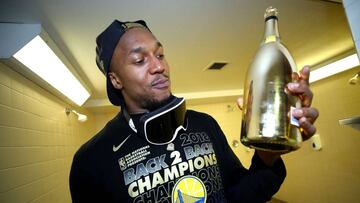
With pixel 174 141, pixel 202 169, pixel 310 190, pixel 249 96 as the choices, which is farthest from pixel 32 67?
A: pixel 310 190

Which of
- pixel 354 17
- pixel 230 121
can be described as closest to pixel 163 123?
pixel 354 17

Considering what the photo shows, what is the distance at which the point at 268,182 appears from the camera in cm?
68

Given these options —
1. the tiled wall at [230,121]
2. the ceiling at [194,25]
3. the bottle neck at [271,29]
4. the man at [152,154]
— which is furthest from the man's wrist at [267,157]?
the tiled wall at [230,121]

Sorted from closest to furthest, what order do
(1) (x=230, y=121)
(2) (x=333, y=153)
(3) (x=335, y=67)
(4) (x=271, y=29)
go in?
(4) (x=271, y=29)
(3) (x=335, y=67)
(2) (x=333, y=153)
(1) (x=230, y=121)

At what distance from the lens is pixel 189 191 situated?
69 cm

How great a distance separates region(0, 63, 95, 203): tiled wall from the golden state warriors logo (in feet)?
2.81

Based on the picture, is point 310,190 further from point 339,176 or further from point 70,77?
point 70,77

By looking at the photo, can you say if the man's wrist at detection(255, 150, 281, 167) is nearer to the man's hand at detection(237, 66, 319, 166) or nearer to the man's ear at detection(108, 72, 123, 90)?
the man's hand at detection(237, 66, 319, 166)

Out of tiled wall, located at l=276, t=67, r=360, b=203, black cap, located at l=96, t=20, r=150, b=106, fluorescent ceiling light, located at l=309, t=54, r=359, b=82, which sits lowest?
tiled wall, located at l=276, t=67, r=360, b=203

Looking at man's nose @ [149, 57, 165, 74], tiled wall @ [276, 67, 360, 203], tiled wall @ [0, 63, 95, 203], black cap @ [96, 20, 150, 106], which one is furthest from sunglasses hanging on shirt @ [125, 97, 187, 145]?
tiled wall @ [276, 67, 360, 203]

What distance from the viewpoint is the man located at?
69 cm

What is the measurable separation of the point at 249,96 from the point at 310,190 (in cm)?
314

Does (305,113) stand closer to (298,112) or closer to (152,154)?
(298,112)

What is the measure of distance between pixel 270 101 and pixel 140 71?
0.44 metres
